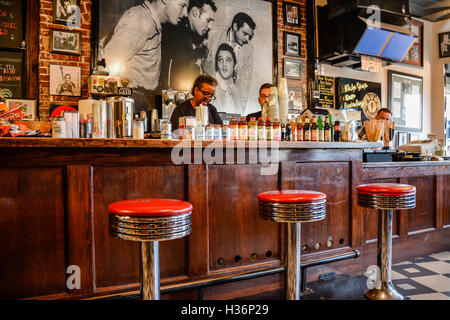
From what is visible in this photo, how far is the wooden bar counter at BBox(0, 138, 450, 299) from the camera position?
183cm

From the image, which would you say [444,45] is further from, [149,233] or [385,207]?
[149,233]

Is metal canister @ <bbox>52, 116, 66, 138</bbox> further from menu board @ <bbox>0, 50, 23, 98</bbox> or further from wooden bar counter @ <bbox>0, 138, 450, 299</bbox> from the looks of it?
menu board @ <bbox>0, 50, 23, 98</bbox>

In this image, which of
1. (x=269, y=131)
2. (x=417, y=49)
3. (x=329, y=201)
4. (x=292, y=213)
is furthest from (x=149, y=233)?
(x=417, y=49)

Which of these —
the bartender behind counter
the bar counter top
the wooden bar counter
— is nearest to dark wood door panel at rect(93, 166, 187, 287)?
the wooden bar counter

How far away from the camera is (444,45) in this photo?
6910 millimetres

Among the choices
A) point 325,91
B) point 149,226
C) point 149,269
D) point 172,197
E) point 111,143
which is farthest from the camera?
point 325,91

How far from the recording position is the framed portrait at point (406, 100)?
6.46 meters

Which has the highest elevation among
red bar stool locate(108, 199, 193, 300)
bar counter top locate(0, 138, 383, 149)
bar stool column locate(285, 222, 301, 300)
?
bar counter top locate(0, 138, 383, 149)

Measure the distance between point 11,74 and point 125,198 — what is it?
9.05 feet

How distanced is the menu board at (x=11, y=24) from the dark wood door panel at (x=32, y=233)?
8.86 ft

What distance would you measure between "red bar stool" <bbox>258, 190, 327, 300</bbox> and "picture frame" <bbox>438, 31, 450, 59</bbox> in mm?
6896

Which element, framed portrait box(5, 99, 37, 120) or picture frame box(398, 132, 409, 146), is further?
picture frame box(398, 132, 409, 146)
